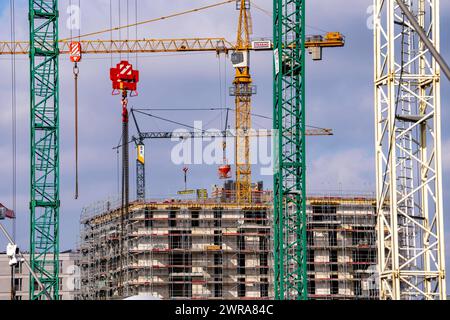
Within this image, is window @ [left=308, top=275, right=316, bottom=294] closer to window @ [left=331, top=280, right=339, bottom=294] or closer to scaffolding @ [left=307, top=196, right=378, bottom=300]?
scaffolding @ [left=307, top=196, right=378, bottom=300]

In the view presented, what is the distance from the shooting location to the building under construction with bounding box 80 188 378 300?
13962cm

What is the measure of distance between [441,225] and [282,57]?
31.1 meters

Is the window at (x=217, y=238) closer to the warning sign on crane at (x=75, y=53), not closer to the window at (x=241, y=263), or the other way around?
the window at (x=241, y=263)

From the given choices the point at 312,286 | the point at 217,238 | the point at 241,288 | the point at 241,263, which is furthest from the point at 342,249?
the point at 217,238

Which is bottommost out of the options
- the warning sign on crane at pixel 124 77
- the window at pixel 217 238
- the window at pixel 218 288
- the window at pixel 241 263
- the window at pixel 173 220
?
the window at pixel 218 288

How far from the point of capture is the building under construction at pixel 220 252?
139625mm

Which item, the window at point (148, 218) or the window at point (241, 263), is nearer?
the window at point (241, 263)

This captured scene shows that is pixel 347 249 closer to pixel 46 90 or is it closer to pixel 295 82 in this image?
pixel 46 90

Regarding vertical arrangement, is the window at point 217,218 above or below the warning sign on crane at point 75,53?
below

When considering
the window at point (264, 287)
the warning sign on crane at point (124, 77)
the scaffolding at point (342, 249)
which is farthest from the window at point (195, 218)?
the warning sign on crane at point (124, 77)

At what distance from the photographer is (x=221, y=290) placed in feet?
462

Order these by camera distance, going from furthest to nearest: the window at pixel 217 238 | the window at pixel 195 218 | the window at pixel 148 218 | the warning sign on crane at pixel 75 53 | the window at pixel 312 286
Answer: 1. the window at pixel 195 218
2. the window at pixel 148 218
3. the window at pixel 217 238
4. the window at pixel 312 286
5. the warning sign on crane at pixel 75 53

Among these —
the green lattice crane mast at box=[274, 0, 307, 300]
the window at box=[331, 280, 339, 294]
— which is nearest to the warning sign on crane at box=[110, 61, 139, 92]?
the window at box=[331, 280, 339, 294]

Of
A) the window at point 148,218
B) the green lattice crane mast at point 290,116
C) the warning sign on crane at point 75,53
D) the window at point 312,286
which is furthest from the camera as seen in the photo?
the window at point 148,218
